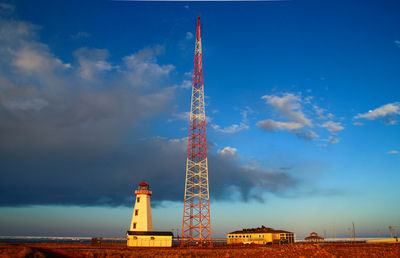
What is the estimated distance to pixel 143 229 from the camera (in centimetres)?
6334

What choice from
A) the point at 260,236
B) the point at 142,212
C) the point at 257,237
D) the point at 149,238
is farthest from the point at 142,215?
the point at 260,236

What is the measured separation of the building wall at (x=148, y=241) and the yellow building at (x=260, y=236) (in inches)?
1333

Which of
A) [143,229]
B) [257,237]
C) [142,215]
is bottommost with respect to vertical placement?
[257,237]

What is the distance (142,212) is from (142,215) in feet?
2.10

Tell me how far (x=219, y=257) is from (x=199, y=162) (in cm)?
3020

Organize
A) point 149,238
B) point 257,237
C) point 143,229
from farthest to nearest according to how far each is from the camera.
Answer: point 257,237
point 143,229
point 149,238

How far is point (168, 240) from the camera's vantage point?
6250 cm

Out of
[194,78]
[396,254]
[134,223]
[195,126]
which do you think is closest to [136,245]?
[134,223]

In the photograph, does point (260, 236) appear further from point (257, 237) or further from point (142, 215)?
point (142, 215)

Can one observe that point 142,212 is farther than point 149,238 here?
Yes

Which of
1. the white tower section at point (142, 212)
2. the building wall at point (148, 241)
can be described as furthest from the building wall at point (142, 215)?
the building wall at point (148, 241)

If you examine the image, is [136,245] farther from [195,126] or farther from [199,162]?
[195,126]

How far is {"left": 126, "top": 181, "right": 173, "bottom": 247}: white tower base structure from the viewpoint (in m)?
60.5

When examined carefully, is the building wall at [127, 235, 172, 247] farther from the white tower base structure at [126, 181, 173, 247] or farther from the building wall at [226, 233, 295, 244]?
the building wall at [226, 233, 295, 244]
